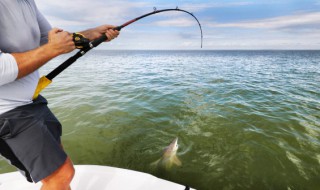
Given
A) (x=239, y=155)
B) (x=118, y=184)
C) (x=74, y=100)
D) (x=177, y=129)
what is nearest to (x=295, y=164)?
(x=239, y=155)

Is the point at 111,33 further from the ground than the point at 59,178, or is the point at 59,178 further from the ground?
the point at 111,33

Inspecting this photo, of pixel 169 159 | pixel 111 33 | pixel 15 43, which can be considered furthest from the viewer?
pixel 169 159

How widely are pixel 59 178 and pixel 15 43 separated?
1.49 m

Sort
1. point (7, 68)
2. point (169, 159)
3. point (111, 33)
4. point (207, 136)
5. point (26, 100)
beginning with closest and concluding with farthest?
point (7, 68), point (26, 100), point (111, 33), point (169, 159), point (207, 136)

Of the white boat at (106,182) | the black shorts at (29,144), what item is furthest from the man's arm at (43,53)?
the white boat at (106,182)

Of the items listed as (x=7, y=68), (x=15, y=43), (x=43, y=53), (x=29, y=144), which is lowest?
(x=29, y=144)

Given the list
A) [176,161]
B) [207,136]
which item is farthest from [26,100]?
[207,136]

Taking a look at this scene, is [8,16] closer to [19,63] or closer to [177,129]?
[19,63]

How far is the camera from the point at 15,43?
1.81 metres

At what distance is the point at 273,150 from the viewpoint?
17.7 feet

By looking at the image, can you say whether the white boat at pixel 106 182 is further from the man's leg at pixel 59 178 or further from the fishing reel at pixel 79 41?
the fishing reel at pixel 79 41

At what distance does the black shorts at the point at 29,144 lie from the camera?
6.14 feet

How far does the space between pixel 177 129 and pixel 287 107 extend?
5.67 metres

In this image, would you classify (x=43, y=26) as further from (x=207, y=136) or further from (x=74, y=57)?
(x=207, y=136)
